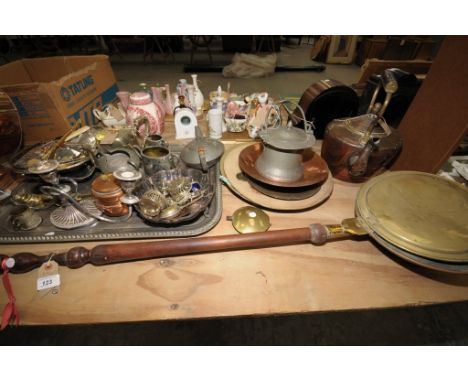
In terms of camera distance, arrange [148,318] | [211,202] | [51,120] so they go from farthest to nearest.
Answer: [51,120] → [211,202] → [148,318]

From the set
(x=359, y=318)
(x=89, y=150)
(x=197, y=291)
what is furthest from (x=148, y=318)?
(x=359, y=318)

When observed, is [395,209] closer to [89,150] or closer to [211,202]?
[211,202]

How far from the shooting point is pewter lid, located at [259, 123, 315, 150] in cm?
62

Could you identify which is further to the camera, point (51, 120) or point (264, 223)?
point (51, 120)

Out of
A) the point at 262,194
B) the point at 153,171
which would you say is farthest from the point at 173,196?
the point at 262,194

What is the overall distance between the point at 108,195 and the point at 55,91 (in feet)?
2.17

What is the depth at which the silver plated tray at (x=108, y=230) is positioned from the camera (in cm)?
58

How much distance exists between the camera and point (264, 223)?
64 cm

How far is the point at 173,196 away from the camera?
644 mm

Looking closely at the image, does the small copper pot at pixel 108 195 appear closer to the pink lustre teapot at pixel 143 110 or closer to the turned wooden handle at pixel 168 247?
the turned wooden handle at pixel 168 247

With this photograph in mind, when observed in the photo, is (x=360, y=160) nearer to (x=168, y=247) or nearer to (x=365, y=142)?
(x=365, y=142)

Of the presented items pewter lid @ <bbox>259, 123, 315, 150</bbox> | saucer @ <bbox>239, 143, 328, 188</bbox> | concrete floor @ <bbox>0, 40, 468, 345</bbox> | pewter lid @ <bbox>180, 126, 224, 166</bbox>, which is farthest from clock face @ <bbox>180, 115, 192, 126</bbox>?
concrete floor @ <bbox>0, 40, 468, 345</bbox>

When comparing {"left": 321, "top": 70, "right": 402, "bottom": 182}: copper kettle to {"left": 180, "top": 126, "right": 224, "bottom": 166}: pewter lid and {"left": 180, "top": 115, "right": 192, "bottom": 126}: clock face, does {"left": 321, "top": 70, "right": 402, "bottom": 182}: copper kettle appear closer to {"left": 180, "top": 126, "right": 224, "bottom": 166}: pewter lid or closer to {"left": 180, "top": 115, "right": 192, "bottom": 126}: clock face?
{"left": 180, "top": 126, "right": 224, "bottom": 166}: pewter lid

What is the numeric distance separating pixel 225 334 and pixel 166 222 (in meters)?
0.79
